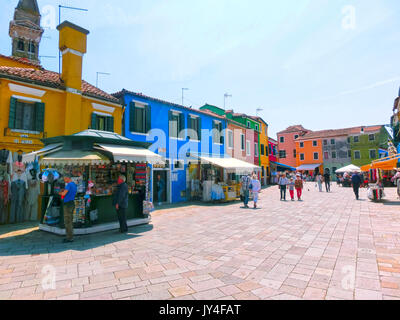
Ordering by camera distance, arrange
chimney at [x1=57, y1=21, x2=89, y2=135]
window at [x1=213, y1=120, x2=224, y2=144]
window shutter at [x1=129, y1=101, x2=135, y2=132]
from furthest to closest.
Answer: window at [x1=213, y1=120, x2=224, y2=144] < window shutter at [x1=129, y1=101, x2=135, y2=132] < chimney at [x1=57, y1=21, x2=89, y2=135]

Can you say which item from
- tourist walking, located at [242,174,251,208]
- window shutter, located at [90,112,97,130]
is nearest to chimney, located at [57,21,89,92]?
window shutter, located at [90,112,97,130]

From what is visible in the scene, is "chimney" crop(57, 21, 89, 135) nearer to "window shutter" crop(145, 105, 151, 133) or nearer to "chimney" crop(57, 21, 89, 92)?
"chimney" crop(57, 21, 89, 92)

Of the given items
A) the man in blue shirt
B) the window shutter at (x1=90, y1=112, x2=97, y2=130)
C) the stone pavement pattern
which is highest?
the window shutter at (x1=90, y1=112, x2=97, y2=130)

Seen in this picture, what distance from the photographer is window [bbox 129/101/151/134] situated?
39.9ft

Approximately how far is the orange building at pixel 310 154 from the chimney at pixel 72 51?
38.1 meters

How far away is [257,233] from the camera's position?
20.0 feet

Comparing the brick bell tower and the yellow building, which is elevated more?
the brick bell tower

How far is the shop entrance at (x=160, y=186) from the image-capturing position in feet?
43.0

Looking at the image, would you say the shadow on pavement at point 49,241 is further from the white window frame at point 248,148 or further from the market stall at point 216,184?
the white window frame at point 248,148

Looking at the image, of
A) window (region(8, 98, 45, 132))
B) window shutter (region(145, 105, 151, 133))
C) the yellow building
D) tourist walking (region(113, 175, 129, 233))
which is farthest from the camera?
window shutter (region(145, 105, 151, 133))

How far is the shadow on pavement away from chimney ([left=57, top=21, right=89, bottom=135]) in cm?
477

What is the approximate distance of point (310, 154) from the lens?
40.9 m

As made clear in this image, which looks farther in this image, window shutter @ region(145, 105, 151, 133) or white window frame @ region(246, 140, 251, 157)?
white window frame @ region(246, 140, 251, 157)
